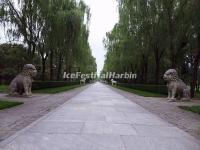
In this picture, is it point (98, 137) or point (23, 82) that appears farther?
point (23, 82)

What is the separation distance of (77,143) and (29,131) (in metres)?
1.68

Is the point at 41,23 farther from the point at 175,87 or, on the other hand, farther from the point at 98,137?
the point at 98,137

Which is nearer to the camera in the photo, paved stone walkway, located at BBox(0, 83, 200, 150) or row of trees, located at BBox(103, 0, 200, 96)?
paved stone walkway, located at BBox(0, 83, 200, 150)

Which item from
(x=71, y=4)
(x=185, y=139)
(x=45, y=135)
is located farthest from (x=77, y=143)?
(x=71, y=4)

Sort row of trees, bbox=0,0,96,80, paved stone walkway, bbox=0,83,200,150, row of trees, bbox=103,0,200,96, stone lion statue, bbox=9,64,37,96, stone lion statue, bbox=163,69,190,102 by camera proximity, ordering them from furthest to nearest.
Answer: row of trees, bbox=0,0,96,80
row of trees, bbox=103,0,200,96
stone lion statue, bbox=163,69,190,102
stone lion statue, bbox=9,64,37,96
paved stone walkway, bbox=0,83,200,150

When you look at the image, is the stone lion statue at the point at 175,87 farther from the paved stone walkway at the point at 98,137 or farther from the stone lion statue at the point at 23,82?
the paved stone walkway at the point at 98,137

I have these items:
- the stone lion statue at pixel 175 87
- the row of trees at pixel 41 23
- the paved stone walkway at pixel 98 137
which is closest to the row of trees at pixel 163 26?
→ the stone lion statue at pixel 175 87

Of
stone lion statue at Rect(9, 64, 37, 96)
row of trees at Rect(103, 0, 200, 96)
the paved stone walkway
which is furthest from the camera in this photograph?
row of trees at Rect(103, 0, 200, 96)

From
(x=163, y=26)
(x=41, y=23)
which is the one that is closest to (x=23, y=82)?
(x=41, y=23)

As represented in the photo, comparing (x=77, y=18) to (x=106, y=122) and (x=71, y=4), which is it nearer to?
(x=71, y=4)

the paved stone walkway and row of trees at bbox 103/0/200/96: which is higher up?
row of trees at bbox 103/0/200/96

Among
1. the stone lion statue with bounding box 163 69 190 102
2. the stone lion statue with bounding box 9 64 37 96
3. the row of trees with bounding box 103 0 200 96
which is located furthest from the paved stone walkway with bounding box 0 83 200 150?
the stone lion statue with bounding box 163 69 190 102

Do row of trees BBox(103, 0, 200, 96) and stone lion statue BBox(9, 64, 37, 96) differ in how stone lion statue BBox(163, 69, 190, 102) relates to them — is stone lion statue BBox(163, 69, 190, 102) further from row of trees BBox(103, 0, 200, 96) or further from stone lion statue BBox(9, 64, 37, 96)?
stone lion statue BBox(9, 64, 37, 96)

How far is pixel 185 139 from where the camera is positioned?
6.96 metres
